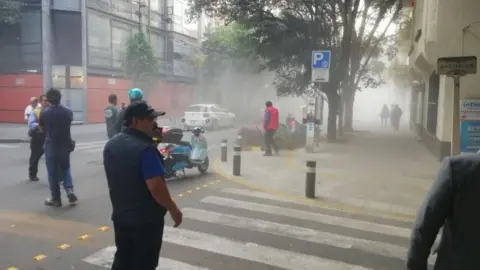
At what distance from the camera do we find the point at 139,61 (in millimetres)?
30469

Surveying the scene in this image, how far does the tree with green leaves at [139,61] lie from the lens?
30.2 metres

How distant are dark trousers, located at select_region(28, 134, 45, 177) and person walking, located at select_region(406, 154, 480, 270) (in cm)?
882

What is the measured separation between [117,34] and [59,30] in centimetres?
518

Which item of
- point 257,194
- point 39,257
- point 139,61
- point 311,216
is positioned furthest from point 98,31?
point 39,257

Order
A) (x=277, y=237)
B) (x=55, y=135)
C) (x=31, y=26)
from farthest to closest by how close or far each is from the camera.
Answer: (x=31, y=26) → (x=55, y=135) → (x=277, y=237)

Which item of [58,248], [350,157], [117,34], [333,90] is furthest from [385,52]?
[58,248]

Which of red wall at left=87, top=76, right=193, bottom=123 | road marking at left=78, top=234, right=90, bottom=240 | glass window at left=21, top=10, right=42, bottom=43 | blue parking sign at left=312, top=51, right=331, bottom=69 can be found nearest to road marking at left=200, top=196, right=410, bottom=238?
road marking at left=78, top=234, right=90, bottom=240

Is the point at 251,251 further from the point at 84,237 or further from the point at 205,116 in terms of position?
the point at 205,116

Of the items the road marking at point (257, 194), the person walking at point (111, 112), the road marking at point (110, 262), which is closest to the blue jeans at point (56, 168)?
the road marking at point (110, 262)

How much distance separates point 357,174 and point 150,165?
8.71 m

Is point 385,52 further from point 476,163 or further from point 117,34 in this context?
point 476,163

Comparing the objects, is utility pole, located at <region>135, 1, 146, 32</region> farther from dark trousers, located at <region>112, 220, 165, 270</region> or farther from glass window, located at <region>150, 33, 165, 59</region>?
dark trousers, located at <region>112, 220, 165, 270</region>

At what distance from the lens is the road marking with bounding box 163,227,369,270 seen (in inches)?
196

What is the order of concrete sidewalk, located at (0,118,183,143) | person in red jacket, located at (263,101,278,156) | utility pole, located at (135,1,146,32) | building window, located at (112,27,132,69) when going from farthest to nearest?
utility pole, located at (135,1,146,32)
building window, located at (112,27,132,69)
concrete sidewalk, located at (0,118,183,143)
person in red jacket, located at (263,101,278,156)
